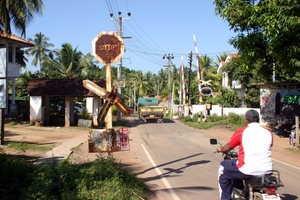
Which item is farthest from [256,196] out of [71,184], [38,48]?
[38,48]

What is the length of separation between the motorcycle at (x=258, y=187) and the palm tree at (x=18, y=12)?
62.4 ft

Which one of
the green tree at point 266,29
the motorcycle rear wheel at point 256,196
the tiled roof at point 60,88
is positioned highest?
the green tree at point 266,29

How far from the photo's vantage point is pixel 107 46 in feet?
26.6

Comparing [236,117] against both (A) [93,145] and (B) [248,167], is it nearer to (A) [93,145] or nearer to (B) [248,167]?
(A) [93,145]

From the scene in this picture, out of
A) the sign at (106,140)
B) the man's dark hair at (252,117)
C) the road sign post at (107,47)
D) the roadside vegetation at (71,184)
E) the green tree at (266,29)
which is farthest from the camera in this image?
the green tree at (266,29)

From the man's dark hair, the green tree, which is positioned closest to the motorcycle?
the man's dark hair

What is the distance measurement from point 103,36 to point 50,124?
21622mm

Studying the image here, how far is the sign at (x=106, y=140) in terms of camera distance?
25.2 ft

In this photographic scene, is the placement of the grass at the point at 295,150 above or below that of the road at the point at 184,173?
below

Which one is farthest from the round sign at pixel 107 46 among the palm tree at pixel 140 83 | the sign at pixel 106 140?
the palm tree at pixel 140 83

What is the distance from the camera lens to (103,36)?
26.6 ft

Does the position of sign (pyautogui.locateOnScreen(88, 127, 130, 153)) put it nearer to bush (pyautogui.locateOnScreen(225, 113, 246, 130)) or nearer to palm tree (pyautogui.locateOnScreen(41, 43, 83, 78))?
bush (pyautogui.locateOnScreen(225, 113, 246, 130))

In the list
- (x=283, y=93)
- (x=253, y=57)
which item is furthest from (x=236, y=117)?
(x=253, y=57)

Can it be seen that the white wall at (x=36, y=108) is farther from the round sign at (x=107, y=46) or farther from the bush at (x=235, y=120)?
the round sign at (x=107, y=46)
